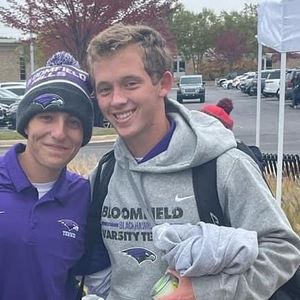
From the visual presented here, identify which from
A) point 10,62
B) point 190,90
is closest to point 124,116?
point 190,90

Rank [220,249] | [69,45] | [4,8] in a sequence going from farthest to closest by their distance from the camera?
[4,8]
[69,45]
[220,249]

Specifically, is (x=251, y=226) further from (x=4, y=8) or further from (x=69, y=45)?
(x=4, y=8)

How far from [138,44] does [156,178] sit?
1.46 feet

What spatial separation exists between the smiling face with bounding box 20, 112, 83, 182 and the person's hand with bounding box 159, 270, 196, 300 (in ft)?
2.28

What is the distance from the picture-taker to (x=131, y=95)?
2.29m

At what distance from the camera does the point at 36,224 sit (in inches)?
96.3

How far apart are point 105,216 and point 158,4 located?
22322 mm

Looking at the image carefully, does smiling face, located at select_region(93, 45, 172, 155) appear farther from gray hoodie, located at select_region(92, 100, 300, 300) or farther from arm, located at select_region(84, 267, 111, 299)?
arm, located at select_region(84, 267, 111, 299)

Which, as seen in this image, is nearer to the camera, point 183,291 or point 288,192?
point 183,291

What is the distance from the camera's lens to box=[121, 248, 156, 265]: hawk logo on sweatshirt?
7.59ft

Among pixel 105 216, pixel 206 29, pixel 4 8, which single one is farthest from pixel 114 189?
pixel 206 29

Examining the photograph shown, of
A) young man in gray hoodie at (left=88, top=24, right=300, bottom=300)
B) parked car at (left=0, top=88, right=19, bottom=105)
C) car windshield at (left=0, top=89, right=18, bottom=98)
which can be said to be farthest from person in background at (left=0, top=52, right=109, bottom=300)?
car windshield at (left=0, top=89, right=18, bottom=98)

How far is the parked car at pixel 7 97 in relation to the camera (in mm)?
30225

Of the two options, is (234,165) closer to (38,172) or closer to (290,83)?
(38,172)
